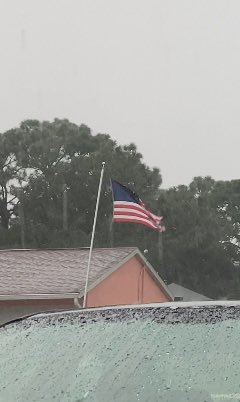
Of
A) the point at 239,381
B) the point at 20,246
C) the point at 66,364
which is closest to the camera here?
the point at 239,381

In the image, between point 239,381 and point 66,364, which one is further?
point 66,364

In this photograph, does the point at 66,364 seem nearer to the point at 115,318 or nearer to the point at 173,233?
the point at 115,318

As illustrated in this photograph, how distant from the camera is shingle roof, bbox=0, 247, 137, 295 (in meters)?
22.2

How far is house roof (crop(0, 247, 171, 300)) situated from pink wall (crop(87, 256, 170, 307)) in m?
0.39

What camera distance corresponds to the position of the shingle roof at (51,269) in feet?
72.8

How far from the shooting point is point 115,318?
114 inches

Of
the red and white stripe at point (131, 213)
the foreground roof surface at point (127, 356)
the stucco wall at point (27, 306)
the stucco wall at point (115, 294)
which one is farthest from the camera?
the stucco wall at point (115, 294)

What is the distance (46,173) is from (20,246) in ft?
23.1

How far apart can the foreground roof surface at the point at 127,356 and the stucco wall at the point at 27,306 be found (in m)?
18.9

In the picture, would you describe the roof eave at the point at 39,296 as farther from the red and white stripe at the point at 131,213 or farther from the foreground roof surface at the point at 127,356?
the foreground roof surface at the point at 127,356

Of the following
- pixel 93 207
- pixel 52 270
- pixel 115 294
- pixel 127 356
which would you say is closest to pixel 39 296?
pixel 52 270

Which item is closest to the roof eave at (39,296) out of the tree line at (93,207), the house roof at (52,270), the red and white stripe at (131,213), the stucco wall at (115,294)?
the house roof at (52,270)

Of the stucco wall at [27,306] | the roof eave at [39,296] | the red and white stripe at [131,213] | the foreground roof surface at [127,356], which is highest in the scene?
the red and white stripe at [131,213]

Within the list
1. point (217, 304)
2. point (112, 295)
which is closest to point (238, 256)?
point (112, 295)
